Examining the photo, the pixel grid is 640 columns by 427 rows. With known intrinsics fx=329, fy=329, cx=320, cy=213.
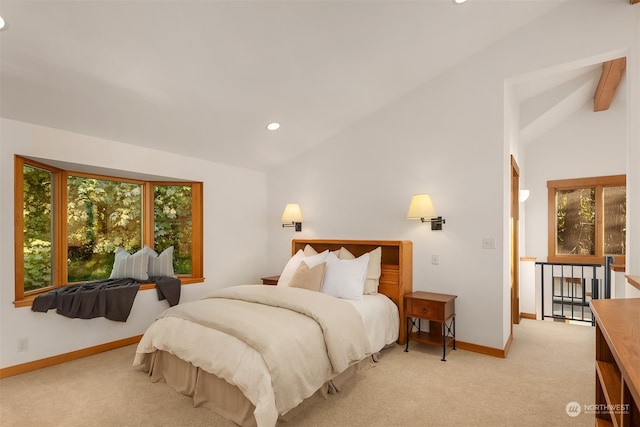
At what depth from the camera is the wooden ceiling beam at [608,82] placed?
3.92m

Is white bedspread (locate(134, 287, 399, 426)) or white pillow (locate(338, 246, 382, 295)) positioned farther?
white pillow (locate(338, 246, 382, 295))

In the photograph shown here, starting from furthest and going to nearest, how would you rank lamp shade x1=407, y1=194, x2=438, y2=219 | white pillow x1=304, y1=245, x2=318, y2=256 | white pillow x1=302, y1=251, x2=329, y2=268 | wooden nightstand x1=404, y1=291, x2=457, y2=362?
white pillow x1=304, y1=245, x2=318, y2=256 → white pillow x1=302, y1=251, x2=329, y2=268 → lamp shade x1=407, y1=194, x2=438, y2=219 → wooden nightstand x1=404, y1=291, x2=457, y2=362

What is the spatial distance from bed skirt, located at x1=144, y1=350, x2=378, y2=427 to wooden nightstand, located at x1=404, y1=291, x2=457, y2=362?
2.60 ft

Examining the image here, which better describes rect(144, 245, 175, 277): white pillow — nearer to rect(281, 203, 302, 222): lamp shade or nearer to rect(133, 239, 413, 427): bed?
rect(133, 239, 413, 427): bed

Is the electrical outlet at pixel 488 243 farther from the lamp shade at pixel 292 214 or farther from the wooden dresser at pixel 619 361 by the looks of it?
the lamp shade at pixel 292 214

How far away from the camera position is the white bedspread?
1.97m

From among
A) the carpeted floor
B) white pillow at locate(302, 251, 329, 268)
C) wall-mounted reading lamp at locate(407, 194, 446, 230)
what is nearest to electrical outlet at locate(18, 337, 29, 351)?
the carpeted floor

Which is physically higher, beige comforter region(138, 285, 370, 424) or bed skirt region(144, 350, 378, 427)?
beige comforter region(138, 285, 370, 424)

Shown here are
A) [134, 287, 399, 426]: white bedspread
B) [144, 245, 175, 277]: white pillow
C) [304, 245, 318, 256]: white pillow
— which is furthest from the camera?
[304, 245, 318, 256]: white pillow

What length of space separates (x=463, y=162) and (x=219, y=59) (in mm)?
2622

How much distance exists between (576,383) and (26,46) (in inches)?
190

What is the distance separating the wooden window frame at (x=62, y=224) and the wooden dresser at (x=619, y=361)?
399 centimetres

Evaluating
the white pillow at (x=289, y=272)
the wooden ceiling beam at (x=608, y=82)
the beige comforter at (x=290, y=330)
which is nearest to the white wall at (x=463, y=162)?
the white pillow at (x=289, y=272)
